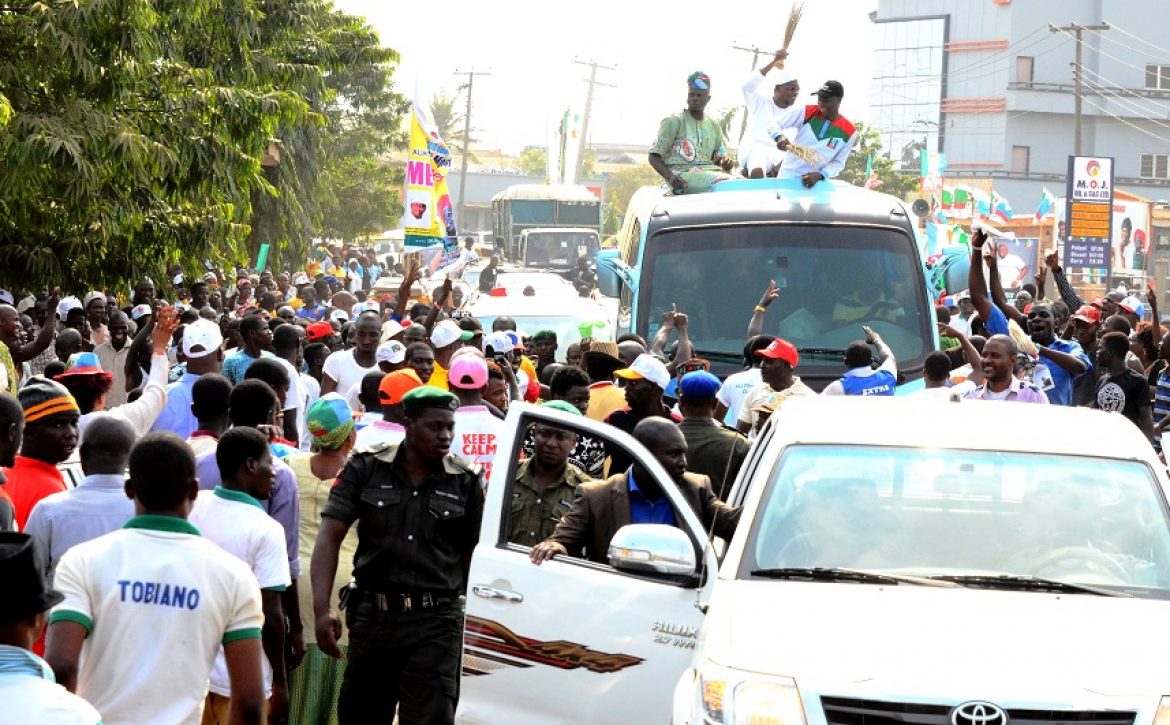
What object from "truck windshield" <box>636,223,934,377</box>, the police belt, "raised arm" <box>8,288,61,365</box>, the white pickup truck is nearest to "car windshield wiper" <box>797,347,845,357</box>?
"truck windshield" <box>636,223,934,377</box>

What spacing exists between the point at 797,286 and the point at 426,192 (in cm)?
988

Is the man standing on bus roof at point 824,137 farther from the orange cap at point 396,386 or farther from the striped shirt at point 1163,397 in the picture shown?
the orange cap at point 396,386

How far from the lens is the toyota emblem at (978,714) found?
462 centimetres

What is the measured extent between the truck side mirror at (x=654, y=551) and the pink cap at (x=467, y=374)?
287 cm

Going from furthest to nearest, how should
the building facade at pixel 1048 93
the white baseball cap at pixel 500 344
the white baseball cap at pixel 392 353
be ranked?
the building facade at pixel 1048 93
the white baseball cap at pixel 500 344
the white baseball cap at pixel 392 353

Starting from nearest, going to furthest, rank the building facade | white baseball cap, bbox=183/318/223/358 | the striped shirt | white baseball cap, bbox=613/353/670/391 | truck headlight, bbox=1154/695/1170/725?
1. truck headlight, bbox=1154/695/1170/725
2. white baseball cap, bbox=613/353/670/391
3. white baseball cap, bbox=183/318/223/358
4. the striped shirt
5. the building facade

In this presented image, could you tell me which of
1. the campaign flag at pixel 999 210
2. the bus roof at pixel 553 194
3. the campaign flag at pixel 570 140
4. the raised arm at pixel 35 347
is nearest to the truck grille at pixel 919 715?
the raised arm at pixel 35 347

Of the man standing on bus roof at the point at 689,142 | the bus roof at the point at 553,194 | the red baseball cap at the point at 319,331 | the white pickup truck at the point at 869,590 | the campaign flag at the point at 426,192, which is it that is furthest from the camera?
the bus roof at the point at 553,194

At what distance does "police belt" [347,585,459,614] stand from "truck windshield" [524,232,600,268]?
1415 inches

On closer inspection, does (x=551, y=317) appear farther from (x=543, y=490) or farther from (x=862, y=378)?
(x=543, y=490)

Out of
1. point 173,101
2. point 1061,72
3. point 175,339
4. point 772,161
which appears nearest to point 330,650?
Result: point 175,339

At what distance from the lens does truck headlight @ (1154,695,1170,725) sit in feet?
15.1

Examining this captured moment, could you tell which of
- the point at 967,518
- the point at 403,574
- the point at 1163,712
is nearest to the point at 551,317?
the point at 403,574

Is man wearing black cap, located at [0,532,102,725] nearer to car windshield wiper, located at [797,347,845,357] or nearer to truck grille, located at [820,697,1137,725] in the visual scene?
truck grille, located at [820,697,1137,725]
